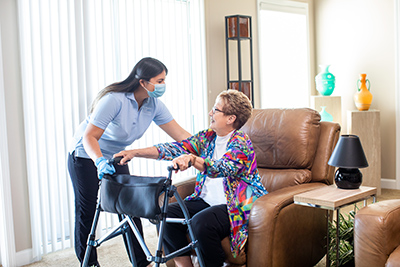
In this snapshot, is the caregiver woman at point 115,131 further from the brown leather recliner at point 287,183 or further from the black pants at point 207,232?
the brown leather recliner at point 287,183

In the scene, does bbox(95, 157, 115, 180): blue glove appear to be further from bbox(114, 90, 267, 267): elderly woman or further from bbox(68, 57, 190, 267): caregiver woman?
bbox(68, 57, 190, 267): caregiver woman

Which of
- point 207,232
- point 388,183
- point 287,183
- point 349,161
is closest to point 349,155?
point 349,161

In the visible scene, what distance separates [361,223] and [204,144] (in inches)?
35.9

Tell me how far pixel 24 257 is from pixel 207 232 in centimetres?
157

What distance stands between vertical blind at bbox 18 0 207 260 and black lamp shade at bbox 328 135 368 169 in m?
1.79

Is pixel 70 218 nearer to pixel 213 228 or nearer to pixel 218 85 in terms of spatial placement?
pixel 213 228

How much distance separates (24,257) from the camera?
3.02m

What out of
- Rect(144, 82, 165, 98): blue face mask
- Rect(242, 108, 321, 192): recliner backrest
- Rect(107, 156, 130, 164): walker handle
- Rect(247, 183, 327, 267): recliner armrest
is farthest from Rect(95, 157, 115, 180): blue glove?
Rect(242, 108, 321, 192): recliner backrest

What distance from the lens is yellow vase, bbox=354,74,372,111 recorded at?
452 centimetres

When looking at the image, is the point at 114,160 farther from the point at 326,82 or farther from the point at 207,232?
the point at 326,82

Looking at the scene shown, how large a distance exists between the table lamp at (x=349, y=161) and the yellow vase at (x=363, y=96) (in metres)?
2.36

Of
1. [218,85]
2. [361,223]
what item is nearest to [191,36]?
[218,85]

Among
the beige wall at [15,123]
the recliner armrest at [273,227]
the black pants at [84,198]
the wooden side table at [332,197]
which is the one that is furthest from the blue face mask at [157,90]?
the beige wall at [15,123]

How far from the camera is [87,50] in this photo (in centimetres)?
330
